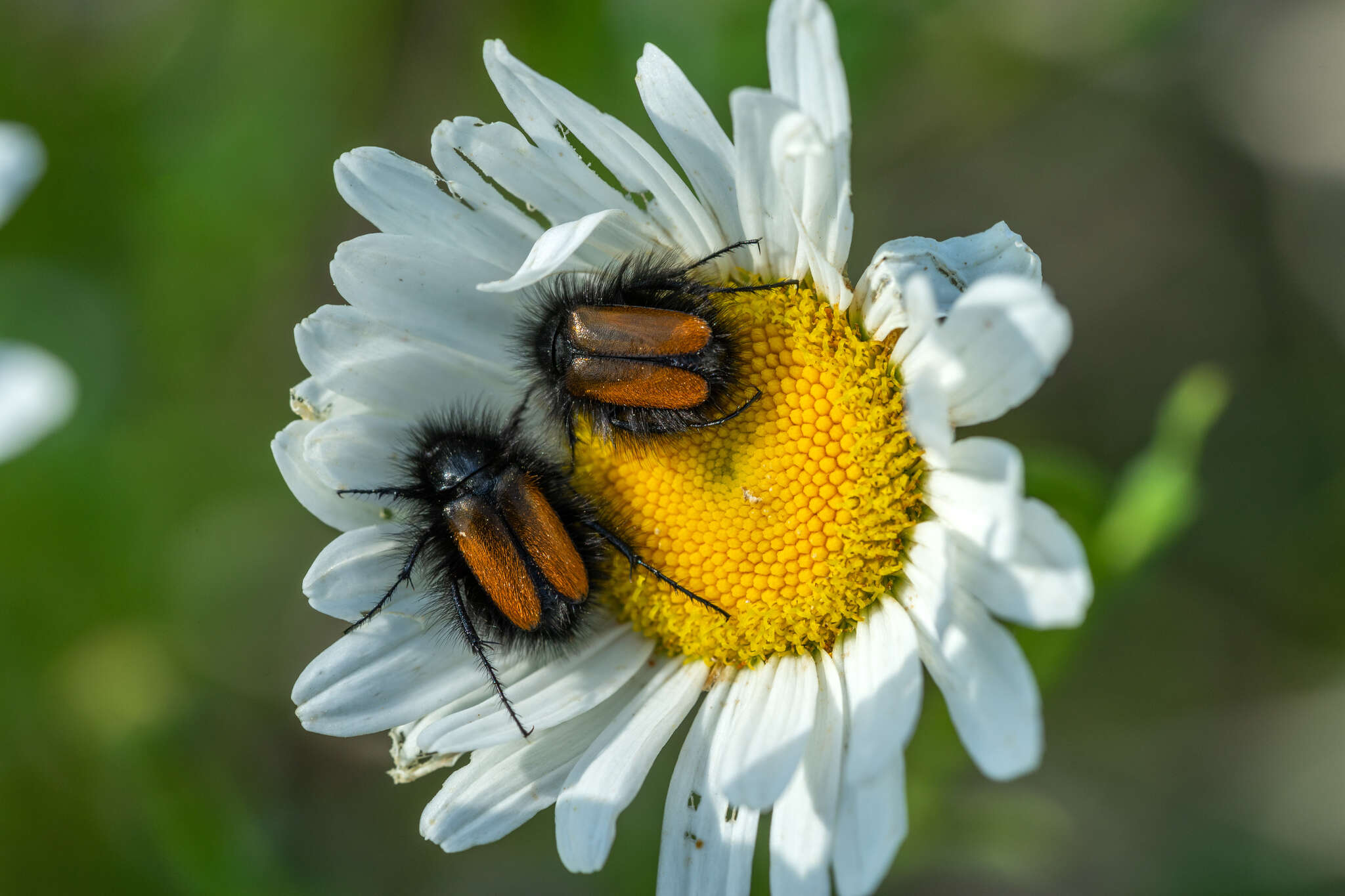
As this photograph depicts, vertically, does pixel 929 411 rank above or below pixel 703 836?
above

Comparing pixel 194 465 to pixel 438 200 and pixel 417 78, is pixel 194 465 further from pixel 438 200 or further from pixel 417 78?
pixel 438 200

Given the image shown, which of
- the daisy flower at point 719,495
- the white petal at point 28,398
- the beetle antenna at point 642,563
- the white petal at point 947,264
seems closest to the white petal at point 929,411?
the daisy flower at point 719,495

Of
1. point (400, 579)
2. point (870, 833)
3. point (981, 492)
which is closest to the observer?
point (981, 492)

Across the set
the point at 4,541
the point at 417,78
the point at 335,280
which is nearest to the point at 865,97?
the point at 417,78

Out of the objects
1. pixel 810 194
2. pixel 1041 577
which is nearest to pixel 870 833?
pixel 1041 577

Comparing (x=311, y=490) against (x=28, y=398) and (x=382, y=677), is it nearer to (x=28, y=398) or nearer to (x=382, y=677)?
(x=382, y=677)

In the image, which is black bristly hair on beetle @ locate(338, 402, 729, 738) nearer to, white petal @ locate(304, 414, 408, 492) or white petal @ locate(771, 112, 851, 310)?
white petal @ locate(304, 414, 408, 492)
